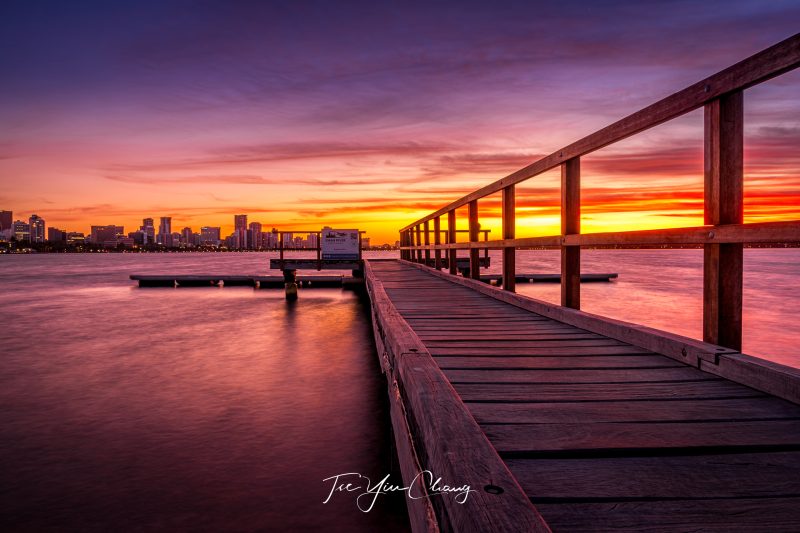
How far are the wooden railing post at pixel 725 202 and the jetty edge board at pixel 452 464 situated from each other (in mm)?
1563

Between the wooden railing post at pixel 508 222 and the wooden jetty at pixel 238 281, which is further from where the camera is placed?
the wooden jetty at pixel 238 281

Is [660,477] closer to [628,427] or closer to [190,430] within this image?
[628,427]

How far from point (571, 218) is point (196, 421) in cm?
489

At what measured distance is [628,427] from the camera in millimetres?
1977

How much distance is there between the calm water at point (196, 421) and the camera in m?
4.32

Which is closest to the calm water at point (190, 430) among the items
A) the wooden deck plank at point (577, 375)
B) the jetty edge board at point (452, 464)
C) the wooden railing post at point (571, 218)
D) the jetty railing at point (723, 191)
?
the wooden deck plank at point (577, 375)

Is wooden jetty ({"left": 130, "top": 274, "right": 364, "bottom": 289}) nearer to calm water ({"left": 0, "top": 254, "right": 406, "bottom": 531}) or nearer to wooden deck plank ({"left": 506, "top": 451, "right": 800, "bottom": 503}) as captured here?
calm water ({"left": 0, "top": 254, "right": 406, "bottom": 531})

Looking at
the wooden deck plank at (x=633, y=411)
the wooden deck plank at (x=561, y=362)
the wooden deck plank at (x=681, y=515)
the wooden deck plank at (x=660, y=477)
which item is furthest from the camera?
the wooden deck plank at (x=561, y=362)

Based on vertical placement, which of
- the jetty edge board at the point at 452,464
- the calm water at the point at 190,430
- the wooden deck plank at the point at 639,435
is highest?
the jetty edge board at the point at 452,464

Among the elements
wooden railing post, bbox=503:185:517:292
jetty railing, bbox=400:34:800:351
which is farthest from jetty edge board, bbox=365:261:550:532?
wooden railing post, bbox=503:185:517:292

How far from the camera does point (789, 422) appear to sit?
197 cm

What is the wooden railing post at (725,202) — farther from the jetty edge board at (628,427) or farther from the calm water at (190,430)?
the calm water at (190,430)

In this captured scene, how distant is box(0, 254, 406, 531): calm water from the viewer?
4.29 meters

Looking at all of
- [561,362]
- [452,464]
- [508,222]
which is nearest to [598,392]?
[561,362]
